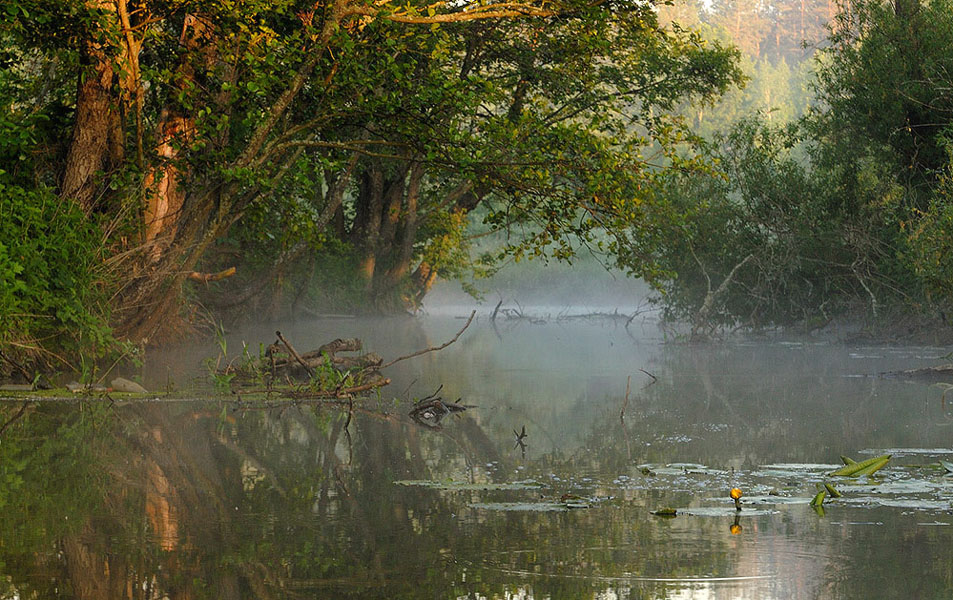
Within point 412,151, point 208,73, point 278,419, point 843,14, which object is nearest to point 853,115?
point 843,14

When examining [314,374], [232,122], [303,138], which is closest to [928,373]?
[314,374]

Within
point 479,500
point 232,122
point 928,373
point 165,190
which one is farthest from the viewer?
point 232,122

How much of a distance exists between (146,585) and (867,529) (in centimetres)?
378

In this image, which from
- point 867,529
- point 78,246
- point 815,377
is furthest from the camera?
A: point 815,377

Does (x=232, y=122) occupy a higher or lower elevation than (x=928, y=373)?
higher

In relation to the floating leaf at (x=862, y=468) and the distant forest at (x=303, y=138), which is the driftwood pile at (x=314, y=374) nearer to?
the distant forest at (x=303, y=138)

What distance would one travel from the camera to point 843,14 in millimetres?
24328

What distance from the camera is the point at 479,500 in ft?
23.5

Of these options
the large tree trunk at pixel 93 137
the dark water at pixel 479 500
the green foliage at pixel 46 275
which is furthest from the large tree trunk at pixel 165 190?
the dark water at pixel 479 500

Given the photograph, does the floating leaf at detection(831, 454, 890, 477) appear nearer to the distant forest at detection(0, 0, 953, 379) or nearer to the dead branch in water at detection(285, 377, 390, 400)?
the dead branch in water at detection(285, 377, 390, 400)

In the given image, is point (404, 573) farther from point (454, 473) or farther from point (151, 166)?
point (151, 166)

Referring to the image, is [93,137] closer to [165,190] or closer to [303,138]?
[165,190]

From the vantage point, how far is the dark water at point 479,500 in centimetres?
521

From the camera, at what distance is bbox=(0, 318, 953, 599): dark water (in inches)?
205
